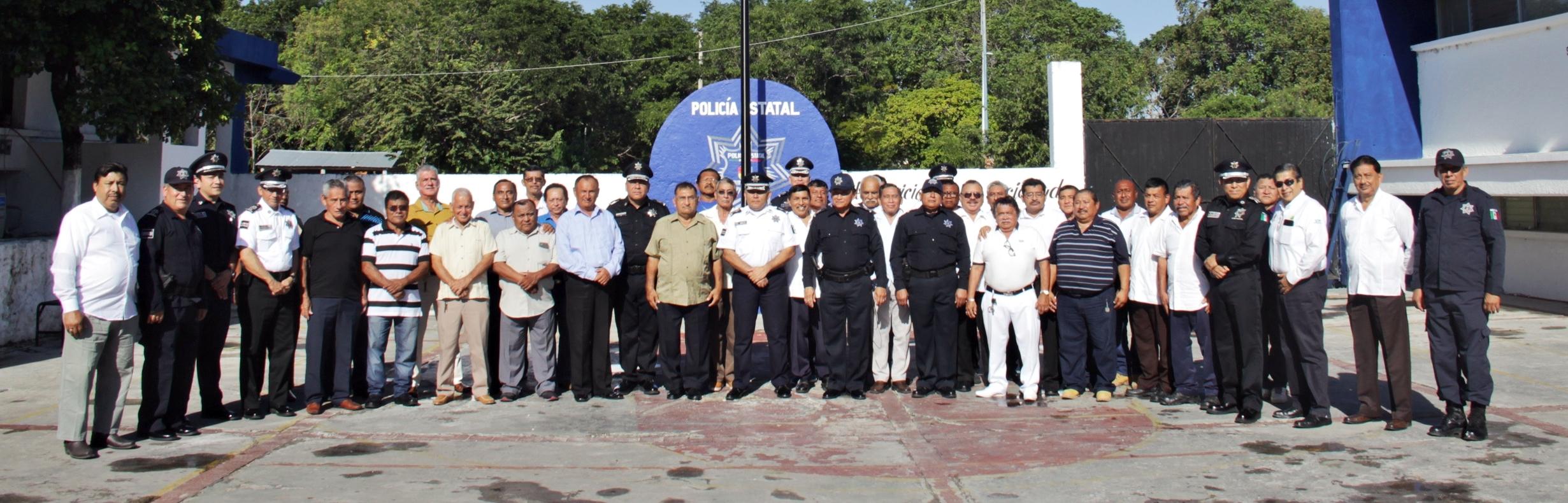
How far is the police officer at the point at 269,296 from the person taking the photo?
7391 millimetres

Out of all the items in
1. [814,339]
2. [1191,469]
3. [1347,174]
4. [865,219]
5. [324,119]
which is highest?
[324,119]

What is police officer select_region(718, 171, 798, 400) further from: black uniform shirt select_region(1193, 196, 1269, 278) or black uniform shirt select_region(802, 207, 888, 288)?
black uniform shirt select_region(1193, 196, 1269, 278)

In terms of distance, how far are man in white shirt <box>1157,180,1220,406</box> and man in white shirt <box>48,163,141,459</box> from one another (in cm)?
639

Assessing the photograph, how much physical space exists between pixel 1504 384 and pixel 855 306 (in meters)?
4.72

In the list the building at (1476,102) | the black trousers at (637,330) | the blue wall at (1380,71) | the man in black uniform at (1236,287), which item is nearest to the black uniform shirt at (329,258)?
the black trousers at (637,330)

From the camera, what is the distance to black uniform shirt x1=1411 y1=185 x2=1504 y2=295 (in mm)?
6531

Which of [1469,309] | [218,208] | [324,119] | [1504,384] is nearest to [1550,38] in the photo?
[1504,384]

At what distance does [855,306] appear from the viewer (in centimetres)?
809

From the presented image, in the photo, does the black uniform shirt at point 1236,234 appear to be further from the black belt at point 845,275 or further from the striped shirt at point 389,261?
the striped shirt at point 389,261

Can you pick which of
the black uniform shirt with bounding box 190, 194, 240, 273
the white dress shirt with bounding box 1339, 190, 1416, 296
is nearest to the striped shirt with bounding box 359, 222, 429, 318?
the black uniform shirt with bounding box 190, 194, 240, 273

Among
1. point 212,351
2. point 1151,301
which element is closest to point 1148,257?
point 1151,301

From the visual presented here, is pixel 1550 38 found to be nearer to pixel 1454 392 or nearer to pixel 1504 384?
pixel 1504 384

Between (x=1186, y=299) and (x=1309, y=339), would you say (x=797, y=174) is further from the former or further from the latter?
(x=1309, y=339)

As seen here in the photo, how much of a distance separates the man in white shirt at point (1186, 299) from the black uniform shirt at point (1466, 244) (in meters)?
1.39
